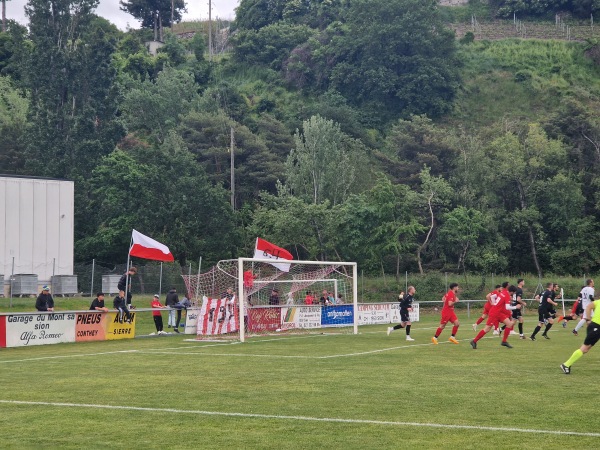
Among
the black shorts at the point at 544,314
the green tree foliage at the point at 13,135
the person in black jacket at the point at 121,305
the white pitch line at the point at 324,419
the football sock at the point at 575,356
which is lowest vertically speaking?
the white pitch line at the point at 324,419

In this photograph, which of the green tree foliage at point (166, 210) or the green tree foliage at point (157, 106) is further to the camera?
the green tree foliage at point (157, 106)

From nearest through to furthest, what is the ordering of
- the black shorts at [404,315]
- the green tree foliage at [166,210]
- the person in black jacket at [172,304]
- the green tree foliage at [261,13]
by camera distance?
the black shorts at [404,315] < the person in black jacket at [172,304] < the green tree foliage at [166,210] < the green tree foliage at [261,13]

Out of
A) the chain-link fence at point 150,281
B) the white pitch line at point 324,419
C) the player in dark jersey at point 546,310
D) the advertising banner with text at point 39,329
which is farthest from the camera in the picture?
the chain-link fence at point 150,281

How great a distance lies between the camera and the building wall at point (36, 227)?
4722 centimetres

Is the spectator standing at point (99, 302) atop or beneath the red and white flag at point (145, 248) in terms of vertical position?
beneath

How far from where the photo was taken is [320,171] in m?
73.1

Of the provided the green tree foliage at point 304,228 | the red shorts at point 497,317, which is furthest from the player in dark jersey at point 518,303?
the green tree foliage at point 304,228

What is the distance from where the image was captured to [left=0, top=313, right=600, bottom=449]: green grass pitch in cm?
1096

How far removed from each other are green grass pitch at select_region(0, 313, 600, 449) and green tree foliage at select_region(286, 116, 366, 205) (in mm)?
47540

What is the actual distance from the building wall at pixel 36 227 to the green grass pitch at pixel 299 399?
23831 millimetres

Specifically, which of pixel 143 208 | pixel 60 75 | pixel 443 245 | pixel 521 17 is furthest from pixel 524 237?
pixel 521 17

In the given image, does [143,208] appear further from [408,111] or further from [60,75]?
[408,111]

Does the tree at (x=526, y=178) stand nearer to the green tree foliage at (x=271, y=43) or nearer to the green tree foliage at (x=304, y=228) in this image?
the green tree foliage at (x=304, y=228)

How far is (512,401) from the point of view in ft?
45.9
